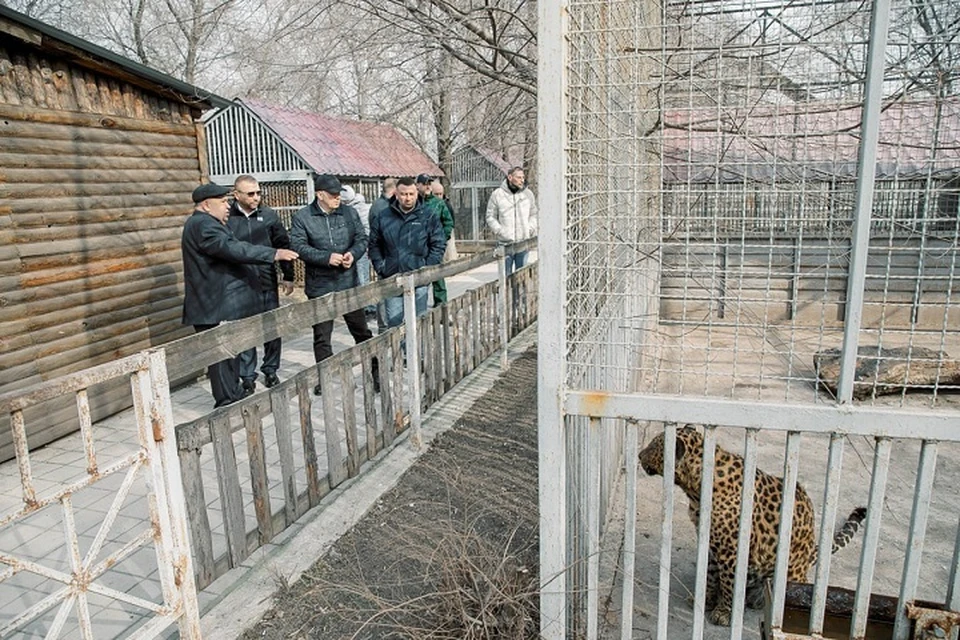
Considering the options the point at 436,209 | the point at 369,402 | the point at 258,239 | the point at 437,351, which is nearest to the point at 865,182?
the point at 369,402

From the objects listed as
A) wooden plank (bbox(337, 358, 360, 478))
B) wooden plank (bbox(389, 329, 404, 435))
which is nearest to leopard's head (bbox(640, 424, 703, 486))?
wooden plank (bbox(337, 358, 360, 478))

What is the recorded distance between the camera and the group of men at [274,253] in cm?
529

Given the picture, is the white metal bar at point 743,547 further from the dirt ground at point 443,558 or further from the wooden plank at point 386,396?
the wooden plank at point 386,396

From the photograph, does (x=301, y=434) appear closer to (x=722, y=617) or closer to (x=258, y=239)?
(x=722, y=617)

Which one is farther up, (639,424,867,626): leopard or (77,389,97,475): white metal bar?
(77,389,97,475): white metal bar

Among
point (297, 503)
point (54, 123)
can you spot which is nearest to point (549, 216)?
point (297, 503)

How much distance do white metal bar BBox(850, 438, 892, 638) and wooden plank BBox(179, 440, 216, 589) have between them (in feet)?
8.37

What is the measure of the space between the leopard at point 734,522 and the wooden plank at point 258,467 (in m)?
2.02

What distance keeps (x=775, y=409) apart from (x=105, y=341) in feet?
18.8

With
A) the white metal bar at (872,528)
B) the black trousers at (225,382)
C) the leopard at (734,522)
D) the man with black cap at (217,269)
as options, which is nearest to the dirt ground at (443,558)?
the leopard at (734,522)

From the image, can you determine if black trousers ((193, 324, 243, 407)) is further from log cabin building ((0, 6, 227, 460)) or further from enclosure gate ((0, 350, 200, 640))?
enclosure gate ((0, 350, 200, 640))

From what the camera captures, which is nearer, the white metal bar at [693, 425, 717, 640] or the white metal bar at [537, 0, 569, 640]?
the white metal bar at [537, 0, 569, 640]

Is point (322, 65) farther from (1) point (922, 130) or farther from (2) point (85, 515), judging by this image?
(1) point (922, 130)

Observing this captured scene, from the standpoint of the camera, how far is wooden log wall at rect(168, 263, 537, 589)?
9.96ft
